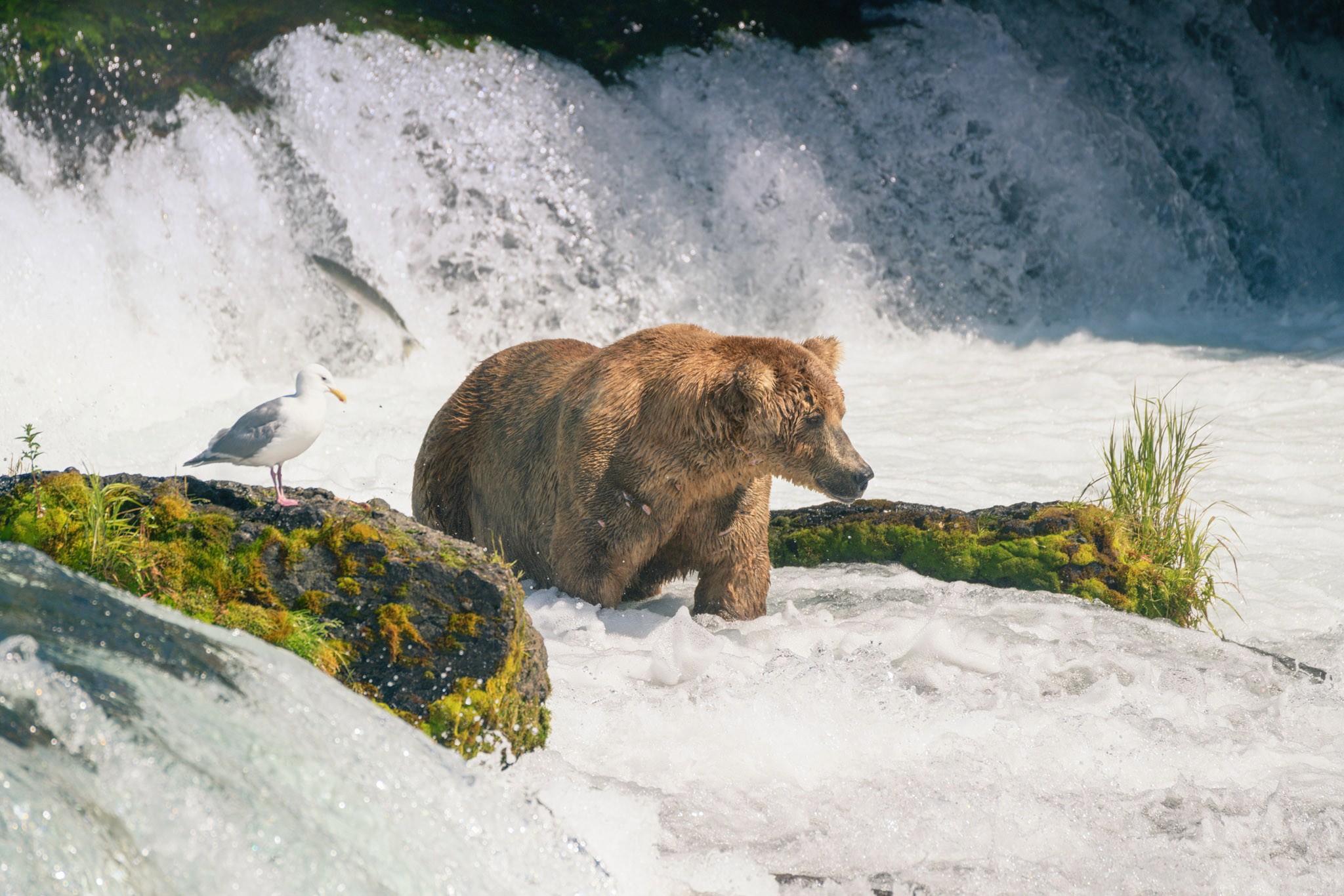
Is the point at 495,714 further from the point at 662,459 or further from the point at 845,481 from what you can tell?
the point at 845,481

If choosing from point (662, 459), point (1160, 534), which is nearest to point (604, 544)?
point (662, 459)

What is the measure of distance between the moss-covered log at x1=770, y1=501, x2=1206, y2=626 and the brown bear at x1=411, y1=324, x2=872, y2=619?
3.24ft

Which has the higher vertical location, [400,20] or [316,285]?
[400,20]

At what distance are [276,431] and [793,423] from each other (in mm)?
1822

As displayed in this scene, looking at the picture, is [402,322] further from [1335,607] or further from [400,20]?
[1335,607]

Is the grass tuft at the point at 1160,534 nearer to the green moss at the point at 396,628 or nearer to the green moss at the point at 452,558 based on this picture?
the green moss at the point at 452,558

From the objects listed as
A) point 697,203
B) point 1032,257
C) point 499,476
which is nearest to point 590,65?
point 697,203

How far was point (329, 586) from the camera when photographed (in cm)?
338

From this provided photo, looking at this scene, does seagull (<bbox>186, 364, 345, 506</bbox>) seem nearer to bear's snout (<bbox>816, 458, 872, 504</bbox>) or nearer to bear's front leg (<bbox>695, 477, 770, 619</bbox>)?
bear's front leg (<bbox>695, 477, 770, 619</bbox>)

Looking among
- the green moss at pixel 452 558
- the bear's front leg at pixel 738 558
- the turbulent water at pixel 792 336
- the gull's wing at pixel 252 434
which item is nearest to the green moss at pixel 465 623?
the green moss at pixel 452 558

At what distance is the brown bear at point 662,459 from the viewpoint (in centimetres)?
436

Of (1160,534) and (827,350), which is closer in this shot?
(827,350)

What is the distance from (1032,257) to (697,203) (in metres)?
4.18

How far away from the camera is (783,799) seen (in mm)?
3312
